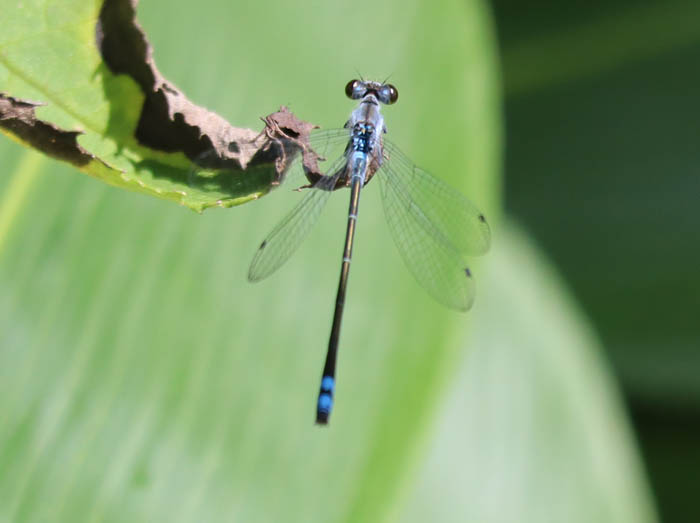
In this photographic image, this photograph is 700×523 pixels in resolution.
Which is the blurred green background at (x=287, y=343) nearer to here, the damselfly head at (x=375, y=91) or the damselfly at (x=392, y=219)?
the damselfly at (x=392, y=219)

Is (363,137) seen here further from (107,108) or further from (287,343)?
(107,108)

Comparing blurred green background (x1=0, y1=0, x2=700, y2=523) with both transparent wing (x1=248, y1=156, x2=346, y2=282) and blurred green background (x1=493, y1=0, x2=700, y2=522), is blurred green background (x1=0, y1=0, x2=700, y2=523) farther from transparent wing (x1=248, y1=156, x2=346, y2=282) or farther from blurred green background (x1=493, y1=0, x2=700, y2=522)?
blurred green background (x1=493, y1=0, x2=700, y2=522)

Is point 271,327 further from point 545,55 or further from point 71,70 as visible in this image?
point 545,55

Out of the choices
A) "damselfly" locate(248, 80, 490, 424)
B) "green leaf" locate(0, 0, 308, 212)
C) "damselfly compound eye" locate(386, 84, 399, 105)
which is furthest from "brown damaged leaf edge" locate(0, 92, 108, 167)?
"damselfly compound eye" locate(386, 84, 399, 105)

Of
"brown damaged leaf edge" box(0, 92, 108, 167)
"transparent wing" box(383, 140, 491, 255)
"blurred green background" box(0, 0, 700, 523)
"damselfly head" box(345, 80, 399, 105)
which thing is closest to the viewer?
"brown damaged leaf edge" box(0, 92, 108, 167)

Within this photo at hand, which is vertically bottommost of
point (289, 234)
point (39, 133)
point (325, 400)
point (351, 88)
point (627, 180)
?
point (325, 400)

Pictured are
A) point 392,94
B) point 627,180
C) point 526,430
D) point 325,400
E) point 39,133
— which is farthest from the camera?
point 627,180

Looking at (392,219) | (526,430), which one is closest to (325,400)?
(392,219)
